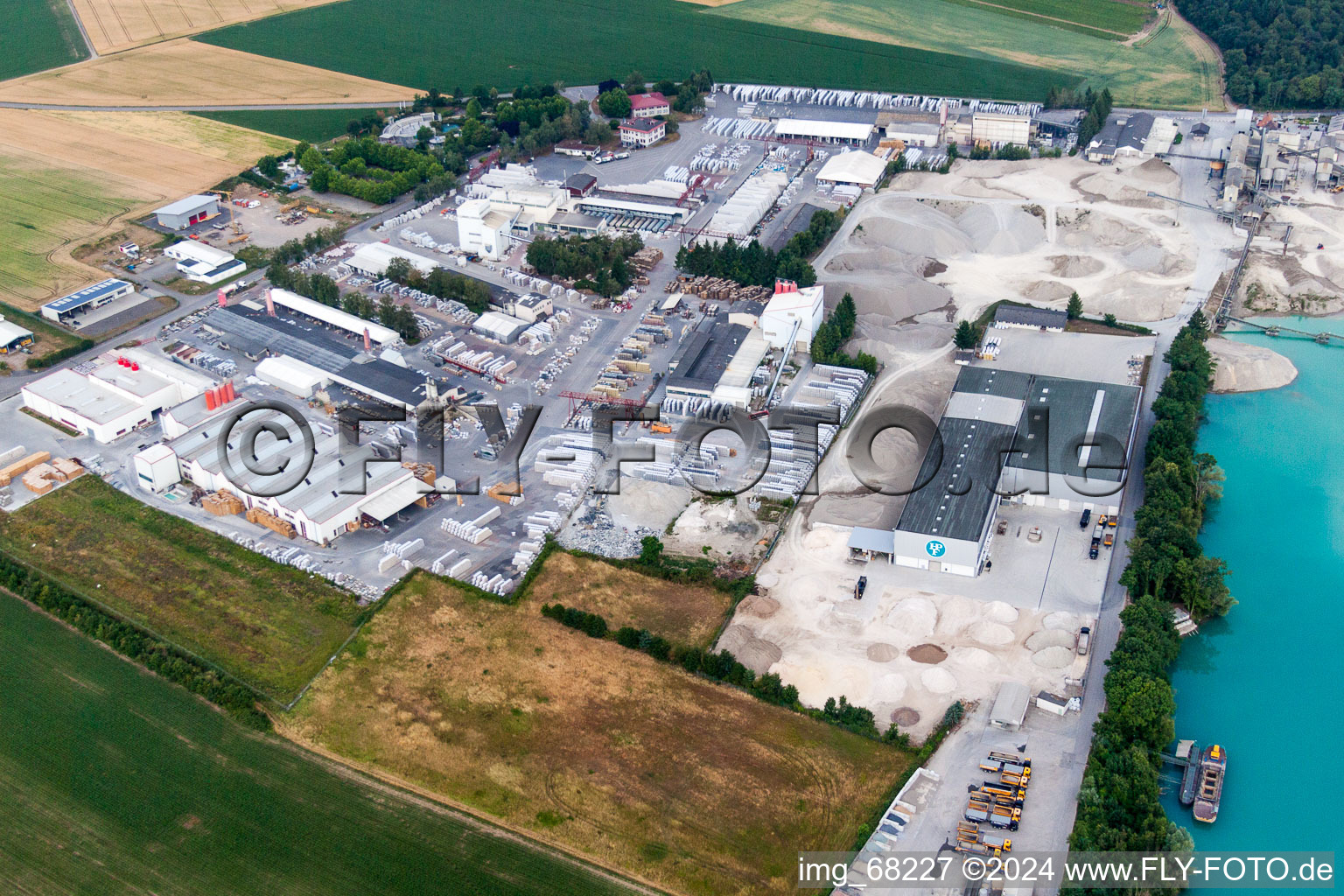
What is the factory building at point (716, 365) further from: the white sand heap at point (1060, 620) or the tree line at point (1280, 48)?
the tree line at point (1280, 48)

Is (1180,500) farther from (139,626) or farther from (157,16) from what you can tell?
(157,16)

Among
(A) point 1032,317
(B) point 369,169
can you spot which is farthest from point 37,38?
(A) point 1032,317

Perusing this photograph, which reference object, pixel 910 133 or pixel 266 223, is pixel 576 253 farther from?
pixel 910 133

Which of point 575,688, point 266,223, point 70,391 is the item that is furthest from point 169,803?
point 266,223

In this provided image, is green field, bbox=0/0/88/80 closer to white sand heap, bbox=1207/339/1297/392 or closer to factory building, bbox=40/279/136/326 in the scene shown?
factory building, bbox=40/279/136/326

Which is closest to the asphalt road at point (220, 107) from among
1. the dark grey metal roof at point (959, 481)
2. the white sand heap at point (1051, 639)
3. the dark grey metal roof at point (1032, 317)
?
the dark grey metal roof at point (1032, 317)

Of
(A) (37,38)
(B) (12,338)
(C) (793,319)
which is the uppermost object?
(A) (37,38)
